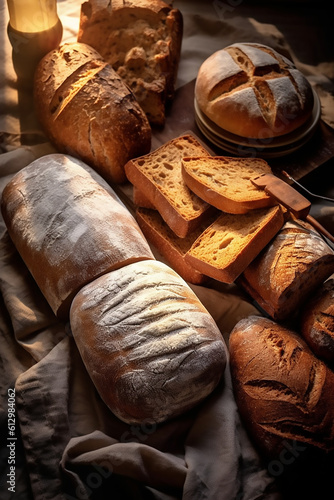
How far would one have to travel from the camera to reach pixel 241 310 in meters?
2.02

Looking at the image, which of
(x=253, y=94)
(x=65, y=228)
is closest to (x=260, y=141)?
(x=253, y=94)

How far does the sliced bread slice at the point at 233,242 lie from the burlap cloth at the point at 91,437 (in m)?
0.18

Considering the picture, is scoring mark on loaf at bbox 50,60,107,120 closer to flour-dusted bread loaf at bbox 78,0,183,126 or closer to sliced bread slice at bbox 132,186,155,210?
flour-dusted bread loaf at bbox 78,0,183,126

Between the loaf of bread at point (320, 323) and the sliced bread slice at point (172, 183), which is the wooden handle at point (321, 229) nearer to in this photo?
the loaf of bread at point (320, 323)

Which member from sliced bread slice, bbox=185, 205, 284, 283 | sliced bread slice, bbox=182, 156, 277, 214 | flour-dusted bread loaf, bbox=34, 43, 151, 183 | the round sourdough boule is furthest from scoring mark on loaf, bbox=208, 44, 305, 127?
the round sourdough boule

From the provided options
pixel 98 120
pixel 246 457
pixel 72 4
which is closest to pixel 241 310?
pixel 246 457

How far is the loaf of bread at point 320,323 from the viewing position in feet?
5.73

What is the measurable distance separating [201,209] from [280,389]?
2.60 feet

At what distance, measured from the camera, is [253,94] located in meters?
2.30

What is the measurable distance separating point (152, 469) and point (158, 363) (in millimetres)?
321

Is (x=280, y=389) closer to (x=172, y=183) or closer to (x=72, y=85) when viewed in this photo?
(x=172, y=183)

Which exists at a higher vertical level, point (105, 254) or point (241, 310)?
point (105, 254)

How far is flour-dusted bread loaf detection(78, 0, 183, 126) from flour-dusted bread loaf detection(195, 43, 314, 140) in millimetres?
213

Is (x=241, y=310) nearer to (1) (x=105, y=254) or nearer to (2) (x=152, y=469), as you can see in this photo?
(1) (x=105, y=254)
